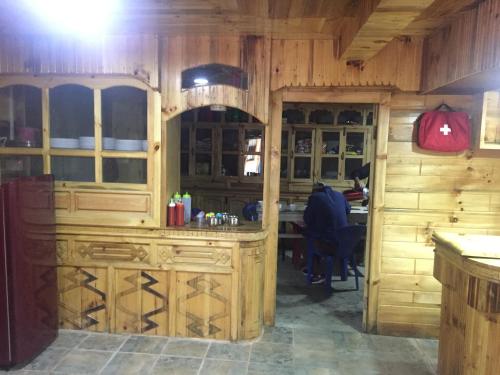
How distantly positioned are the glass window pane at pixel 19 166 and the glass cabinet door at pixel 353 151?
390cm

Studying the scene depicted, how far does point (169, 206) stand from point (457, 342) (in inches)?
80.0

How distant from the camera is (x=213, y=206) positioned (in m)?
5.45

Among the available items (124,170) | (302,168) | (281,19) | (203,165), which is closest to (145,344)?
(124,170)

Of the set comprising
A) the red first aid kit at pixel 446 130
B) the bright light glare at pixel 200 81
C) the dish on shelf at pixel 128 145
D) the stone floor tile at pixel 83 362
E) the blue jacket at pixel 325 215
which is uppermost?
the bright light glare at pixel 200 81

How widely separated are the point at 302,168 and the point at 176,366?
3553 mm

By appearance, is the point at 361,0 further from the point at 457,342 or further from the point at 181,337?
the point at 181,337

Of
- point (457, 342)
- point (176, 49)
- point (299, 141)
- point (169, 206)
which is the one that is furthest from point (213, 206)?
point (457, 342)

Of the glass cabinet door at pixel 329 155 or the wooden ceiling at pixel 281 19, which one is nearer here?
the wooden ceiling at pixel 281 19

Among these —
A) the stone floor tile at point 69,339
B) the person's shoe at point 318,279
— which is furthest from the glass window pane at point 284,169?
the stone floor tile at point 69,339

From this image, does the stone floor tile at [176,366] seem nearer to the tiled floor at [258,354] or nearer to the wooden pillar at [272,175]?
the tiled floor at [258,354]

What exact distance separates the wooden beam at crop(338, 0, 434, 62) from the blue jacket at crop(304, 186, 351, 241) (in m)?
1.62

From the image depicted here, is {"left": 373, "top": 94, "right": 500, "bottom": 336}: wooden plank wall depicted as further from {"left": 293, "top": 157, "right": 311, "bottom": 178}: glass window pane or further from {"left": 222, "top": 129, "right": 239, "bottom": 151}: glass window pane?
{"left": 222, "top": 129, "right": 239, "bottom": 151}: glass window pane

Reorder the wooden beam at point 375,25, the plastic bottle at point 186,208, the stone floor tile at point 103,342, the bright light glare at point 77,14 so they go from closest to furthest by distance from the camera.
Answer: the wooden beam at point 375,25, the bright light glare at point 77,14, the stone floor tile at point 103,342, the plastic bottle at point 186,208

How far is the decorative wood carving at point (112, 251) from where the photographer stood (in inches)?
110
